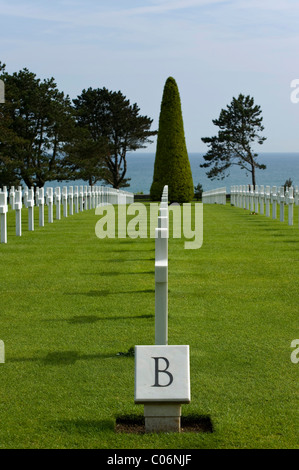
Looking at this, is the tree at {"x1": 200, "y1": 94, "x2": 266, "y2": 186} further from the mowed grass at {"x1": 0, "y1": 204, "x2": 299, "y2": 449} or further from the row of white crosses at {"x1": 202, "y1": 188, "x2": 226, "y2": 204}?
the mowed grass at {"x1": 0, "y1": 204, "x2": 299, "y2": 449}

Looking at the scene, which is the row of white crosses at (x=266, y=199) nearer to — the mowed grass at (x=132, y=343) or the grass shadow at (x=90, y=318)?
the mowed grass at (x=132, y=343)

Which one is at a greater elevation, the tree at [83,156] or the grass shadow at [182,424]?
the tree at [83,156]

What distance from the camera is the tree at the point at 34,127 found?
161 feet

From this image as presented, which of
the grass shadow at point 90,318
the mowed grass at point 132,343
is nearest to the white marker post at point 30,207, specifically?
the mowed grass at point 132,343

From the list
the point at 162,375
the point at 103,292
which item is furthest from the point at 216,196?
the point at 162,375

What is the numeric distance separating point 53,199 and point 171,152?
47.7 feet

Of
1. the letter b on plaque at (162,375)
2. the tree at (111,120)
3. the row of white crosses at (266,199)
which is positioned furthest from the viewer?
the tree at (111,120)

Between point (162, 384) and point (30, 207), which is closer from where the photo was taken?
point (162, 384)

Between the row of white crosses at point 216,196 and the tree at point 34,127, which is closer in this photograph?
the row of white crosses at point 216,196

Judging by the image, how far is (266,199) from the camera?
25.0m

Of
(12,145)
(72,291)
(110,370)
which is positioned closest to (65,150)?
(12,145)

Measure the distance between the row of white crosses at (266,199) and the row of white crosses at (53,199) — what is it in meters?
6.77

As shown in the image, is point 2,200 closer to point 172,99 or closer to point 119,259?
point 119,259

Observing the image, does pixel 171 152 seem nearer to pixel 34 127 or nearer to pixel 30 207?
pixel 34 127
